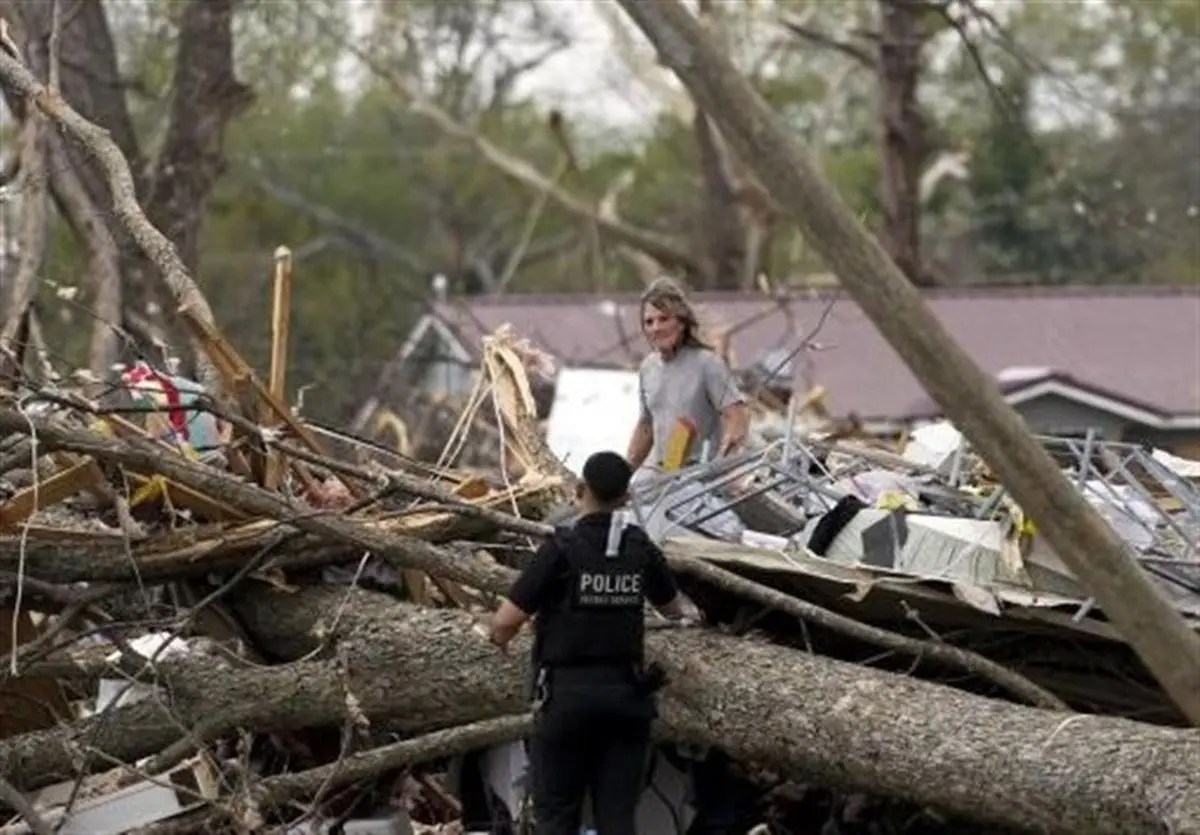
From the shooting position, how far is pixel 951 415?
5.17 meters

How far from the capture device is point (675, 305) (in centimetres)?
863

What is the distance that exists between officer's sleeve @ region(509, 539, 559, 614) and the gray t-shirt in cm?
202

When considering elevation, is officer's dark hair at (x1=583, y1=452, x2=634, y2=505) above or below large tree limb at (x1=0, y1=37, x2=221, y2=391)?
below

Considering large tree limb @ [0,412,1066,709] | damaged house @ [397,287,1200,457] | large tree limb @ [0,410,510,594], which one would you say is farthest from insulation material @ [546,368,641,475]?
large tree limb @ [0,410,510,594]

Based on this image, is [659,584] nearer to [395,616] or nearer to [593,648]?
[593,648]

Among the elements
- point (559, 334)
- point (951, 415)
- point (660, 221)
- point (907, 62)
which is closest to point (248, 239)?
point (660, 221)

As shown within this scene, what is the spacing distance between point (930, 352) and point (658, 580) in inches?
76.0

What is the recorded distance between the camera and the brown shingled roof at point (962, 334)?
73.5 ft

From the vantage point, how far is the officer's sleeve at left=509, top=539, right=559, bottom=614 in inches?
264

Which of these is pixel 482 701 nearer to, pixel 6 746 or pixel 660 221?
pixel 6 746

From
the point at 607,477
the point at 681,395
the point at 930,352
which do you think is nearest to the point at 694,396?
the point at 681,395

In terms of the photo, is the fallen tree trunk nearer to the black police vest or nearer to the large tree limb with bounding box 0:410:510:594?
the large tree limb with bounding box 0:410:510:594

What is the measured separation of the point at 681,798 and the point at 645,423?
1.73 meters

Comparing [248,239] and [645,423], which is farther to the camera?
[248,239]
